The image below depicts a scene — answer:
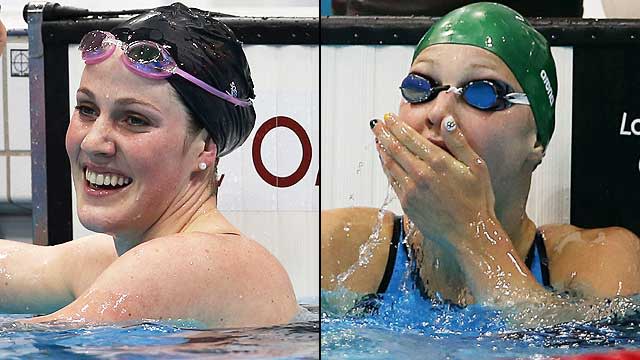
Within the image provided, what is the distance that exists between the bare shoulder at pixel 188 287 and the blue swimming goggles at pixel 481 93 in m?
0.46

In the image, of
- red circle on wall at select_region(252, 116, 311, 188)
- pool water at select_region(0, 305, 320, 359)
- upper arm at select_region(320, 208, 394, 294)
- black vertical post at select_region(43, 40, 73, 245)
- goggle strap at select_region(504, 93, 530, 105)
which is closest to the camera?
pool water at select_region(0, 305, 320, 359)

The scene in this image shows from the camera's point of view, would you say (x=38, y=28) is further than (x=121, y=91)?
Yes

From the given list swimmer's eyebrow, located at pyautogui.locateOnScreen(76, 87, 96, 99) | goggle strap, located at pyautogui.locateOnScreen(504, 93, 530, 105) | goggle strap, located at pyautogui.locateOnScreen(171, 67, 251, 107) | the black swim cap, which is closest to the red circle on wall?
the black swim cap

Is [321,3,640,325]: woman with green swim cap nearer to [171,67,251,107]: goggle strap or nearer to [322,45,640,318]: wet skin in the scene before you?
[322,45,640,318]: wet skin

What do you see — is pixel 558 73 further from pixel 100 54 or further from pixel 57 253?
pixel 57 253

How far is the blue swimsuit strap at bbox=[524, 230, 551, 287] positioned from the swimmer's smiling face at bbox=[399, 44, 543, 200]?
16cm

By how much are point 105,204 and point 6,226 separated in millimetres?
496

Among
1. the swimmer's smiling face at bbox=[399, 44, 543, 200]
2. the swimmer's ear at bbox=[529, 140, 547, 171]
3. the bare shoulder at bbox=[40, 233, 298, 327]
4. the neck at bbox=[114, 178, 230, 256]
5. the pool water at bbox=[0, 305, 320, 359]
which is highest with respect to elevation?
the swimmer's smiling face at bbox=[399, 44, 543, 200]

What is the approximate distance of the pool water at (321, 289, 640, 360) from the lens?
1657 millimetres

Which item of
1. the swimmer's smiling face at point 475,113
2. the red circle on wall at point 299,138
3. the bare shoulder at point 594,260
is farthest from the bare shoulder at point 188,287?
the bare shoulder at point 594,260

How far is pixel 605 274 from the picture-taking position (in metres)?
1.79

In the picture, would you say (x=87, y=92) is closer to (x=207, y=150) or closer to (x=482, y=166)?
(x=207, y=150)

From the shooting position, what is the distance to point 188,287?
1.72 m

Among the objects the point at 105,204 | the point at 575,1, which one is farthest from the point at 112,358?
the point at 575,1
